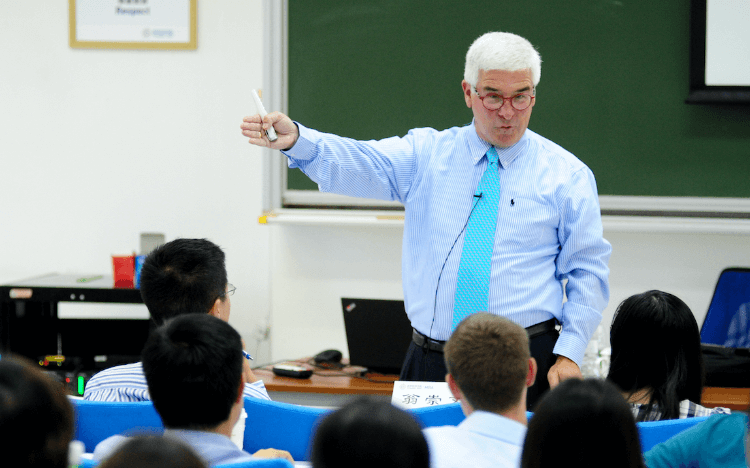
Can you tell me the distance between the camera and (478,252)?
6.97ft

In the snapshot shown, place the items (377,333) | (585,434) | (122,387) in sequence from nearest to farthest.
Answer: (585,434)
(122,387)
(377,333)

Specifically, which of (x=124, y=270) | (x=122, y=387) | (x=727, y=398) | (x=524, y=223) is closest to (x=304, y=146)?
(x=524, y=223)

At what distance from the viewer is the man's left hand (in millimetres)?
1975

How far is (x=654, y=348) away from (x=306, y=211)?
194 centimetres

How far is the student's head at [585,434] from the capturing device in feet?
3.09

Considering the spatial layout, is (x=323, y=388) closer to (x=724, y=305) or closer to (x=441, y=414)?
(x=441, y=414)

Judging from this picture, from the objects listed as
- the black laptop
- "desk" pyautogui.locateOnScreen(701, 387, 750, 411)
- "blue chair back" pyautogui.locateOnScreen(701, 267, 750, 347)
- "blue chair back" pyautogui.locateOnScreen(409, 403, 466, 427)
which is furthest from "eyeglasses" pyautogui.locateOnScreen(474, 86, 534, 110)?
"blue chair back" pyautogui.locateOnScreen(701, 267, 750, 347)

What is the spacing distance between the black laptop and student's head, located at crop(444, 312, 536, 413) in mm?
1467

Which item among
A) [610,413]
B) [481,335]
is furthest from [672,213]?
[610,413]

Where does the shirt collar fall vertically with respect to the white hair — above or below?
below

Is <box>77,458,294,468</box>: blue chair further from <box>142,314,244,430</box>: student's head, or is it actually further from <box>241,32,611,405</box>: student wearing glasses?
<box>241,32,611,405</box>: student wearing glasses

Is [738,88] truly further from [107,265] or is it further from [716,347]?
[107,265]

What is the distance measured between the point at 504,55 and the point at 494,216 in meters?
0.45

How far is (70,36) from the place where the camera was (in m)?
3.65
